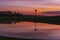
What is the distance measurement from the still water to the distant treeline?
30 millimetres

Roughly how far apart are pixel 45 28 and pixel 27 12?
0.23 meters

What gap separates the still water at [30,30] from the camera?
4.13ft

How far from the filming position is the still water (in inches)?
49.5

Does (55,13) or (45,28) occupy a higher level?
(55,13)

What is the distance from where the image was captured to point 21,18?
4.22 ft

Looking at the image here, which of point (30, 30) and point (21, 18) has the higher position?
point (21, 18)

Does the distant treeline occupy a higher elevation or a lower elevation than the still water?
higher

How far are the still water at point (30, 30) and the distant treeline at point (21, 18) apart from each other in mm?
30

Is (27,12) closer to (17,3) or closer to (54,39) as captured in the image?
(17,3)

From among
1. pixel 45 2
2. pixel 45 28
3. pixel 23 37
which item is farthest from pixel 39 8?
pixel 23 37

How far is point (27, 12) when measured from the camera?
4.21 ft

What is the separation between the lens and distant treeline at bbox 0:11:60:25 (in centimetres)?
126

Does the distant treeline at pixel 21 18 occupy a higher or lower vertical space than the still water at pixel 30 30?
higher

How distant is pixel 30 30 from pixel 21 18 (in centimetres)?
14
